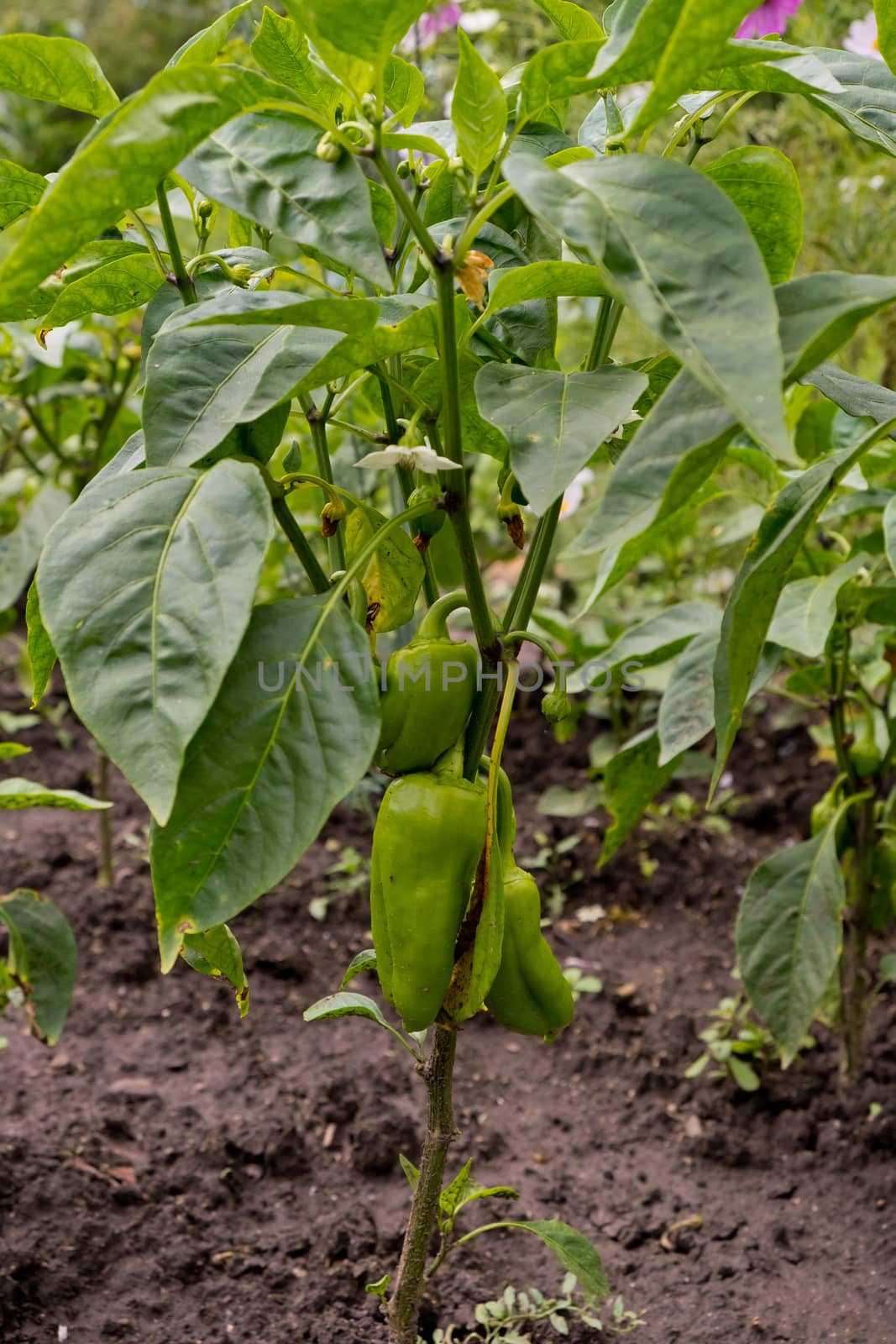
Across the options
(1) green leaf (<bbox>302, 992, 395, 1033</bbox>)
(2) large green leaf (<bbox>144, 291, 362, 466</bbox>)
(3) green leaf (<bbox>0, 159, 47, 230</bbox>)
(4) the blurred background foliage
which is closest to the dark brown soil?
(1) green leaf (<bbox>302, 992, 395, 1033</bbox>)

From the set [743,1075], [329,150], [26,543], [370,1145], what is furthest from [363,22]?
[26,543]

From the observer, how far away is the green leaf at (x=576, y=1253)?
1128 millimetres

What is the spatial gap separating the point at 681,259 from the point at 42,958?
121 centimetres

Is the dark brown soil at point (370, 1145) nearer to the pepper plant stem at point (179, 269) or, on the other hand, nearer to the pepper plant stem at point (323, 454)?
the pepper plant stem at point (323, 454)

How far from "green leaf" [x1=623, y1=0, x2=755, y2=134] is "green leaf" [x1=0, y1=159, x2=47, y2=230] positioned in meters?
0.45

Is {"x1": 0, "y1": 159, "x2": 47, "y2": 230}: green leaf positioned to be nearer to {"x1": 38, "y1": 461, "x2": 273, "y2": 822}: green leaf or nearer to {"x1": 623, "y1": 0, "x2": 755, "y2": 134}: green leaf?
{"x1": 38, "y1": 461, "x2": 273, "y2": 822}: green leaf

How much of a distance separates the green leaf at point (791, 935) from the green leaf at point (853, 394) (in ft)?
2.35

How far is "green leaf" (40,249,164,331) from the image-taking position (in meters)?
0.94

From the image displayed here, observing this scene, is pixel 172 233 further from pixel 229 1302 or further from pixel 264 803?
pixel 229 1302

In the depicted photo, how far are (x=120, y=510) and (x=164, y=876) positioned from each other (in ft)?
0.72

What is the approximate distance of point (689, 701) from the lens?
53.2 inches

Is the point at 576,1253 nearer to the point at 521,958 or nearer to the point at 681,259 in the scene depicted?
the point at 521,958

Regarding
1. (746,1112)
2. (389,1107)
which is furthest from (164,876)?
(746,1112)

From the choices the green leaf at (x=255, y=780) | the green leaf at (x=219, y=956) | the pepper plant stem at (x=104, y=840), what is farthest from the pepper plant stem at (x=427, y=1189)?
the pepper plant stem at (x=104, y=840)
